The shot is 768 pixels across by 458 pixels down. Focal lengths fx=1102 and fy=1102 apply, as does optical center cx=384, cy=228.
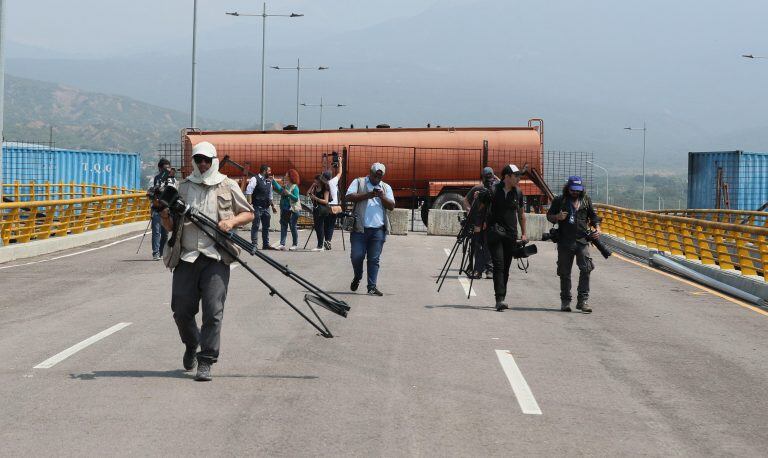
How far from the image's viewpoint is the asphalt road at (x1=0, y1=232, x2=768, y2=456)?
6.74 meters

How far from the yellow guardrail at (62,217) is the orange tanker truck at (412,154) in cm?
412

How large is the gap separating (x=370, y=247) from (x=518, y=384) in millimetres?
6724

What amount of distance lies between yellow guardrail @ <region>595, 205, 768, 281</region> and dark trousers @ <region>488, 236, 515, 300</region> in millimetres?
5184

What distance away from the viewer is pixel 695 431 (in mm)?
7238

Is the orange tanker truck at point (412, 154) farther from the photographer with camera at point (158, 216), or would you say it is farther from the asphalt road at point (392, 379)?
the asphalt road at point (392, 379)

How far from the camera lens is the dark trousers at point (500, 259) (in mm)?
13711

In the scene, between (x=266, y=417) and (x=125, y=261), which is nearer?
(x=266, y=417)

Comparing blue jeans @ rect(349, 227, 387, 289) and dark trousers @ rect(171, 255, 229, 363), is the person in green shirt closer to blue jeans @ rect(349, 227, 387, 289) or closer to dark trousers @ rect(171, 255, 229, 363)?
blue jeans @ rect(349, 227, 387, 289)

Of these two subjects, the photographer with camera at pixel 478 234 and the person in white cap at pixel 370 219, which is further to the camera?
the photographer with camera at pixel 478 234

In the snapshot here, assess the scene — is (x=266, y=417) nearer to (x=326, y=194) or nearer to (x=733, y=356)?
(x=733, y=356)

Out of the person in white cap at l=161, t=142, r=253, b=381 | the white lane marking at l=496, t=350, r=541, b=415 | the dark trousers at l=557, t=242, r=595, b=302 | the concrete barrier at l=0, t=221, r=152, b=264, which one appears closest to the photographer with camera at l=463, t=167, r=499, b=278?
the dark trousers at l=557, t=242, r=595, b=302

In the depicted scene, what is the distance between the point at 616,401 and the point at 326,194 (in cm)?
1589

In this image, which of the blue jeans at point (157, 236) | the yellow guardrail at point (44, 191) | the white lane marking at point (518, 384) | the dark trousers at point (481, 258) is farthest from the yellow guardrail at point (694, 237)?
the yellow guardrail at point (44, 191)

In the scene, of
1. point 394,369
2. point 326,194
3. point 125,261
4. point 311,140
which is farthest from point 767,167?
point 394,369
